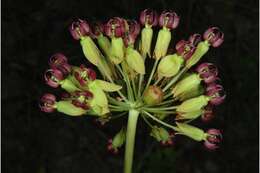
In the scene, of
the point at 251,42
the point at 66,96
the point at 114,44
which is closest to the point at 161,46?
the point at 114,44

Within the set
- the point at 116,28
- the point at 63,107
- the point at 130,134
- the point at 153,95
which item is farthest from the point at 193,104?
the point at 63,107

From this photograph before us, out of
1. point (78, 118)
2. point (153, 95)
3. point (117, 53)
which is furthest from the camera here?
point (78, 118)

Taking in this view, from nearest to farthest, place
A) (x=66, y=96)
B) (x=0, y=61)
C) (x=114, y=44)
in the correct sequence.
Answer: (x=114, y=44), (x=66, y=96), (x=0, y=61)

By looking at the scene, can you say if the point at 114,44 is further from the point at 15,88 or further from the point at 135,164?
the point at 15,88

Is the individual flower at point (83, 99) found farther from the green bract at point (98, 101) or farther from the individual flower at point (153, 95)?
the individual flower at point (153, 95)

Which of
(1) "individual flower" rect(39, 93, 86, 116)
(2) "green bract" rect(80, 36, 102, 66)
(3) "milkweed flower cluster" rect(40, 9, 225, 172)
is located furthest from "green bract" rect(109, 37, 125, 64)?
(1) "individual flower" rect(39, 93, 86, 116)

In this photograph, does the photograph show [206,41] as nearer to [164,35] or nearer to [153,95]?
[164,35]
